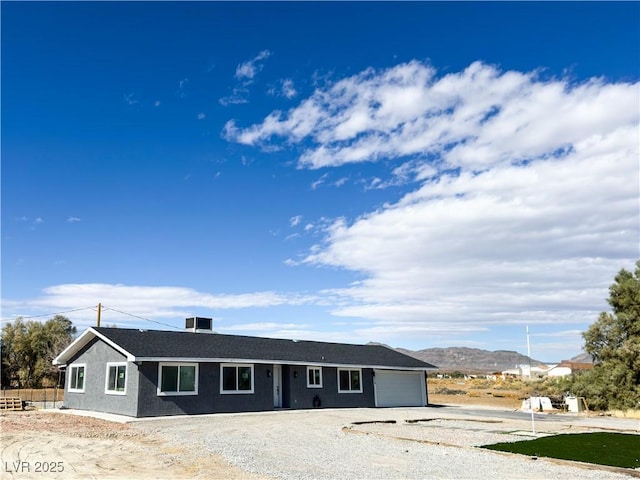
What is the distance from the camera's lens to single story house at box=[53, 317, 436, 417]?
2173cm

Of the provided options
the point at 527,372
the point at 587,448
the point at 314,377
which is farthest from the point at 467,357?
the point at 587,448

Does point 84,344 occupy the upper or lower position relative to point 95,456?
upper

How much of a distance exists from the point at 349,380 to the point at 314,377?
231 cm

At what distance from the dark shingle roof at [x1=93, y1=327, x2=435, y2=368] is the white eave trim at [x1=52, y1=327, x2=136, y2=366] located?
15 centimetres

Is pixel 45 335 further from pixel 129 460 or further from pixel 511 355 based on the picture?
pixel 511 355

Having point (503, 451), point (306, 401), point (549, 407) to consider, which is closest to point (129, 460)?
point (503, 451)

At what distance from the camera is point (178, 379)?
22.4m

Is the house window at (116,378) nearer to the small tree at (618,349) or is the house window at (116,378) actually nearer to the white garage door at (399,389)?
the white garage door at (399,389)

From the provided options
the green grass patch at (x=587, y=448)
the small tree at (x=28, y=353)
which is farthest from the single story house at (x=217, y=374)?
the small tree at (x=28, y=353)

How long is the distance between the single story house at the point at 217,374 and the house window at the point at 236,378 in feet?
0.14

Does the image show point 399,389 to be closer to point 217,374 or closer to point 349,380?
point 349,380

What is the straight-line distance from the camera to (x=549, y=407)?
3008 centimetres

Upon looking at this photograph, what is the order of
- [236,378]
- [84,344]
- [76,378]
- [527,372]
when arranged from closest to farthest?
[236,378], [84,344], [76,378], [527,372]

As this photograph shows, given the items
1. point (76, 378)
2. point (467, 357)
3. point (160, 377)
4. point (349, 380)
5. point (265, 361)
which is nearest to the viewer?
point (160, 377)
